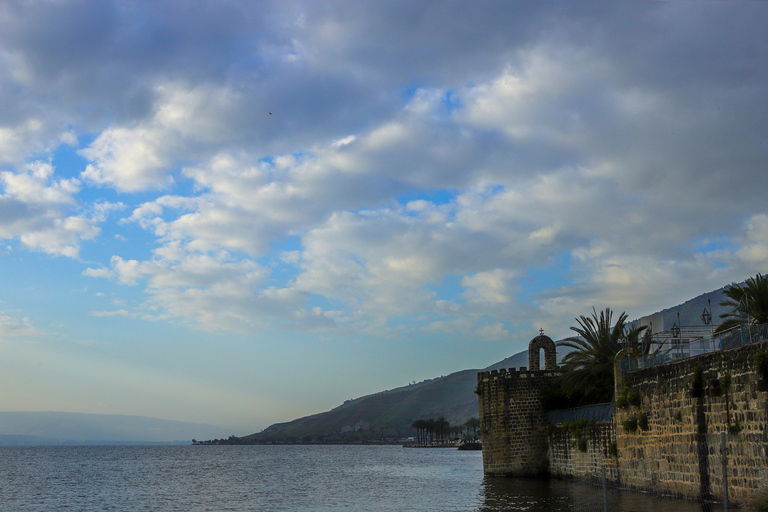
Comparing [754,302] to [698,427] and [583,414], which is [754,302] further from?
[698,427]

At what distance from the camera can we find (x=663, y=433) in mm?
23391

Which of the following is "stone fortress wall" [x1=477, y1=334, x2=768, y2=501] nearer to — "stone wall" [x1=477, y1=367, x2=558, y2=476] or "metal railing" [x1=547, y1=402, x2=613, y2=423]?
"stone wall" [x1=477, y1=367, x2=558, y2=476]

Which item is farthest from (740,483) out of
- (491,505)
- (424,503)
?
(424,503)

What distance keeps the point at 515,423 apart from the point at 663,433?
15.4 metres

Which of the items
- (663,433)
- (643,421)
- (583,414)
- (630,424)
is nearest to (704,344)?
(663,433)

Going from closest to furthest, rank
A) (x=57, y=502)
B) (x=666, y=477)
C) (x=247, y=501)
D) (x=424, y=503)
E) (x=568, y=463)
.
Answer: (x=666, y=477)
(x=424, y=503)
(x=568, y=463)
(x=247, y=501)
(x=57, y=502)

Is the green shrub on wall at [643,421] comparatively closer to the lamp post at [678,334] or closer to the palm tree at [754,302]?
the lamp post at [678,334]

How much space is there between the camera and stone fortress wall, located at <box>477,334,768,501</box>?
1834 centimetres

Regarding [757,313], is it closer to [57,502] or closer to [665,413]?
[665,413]

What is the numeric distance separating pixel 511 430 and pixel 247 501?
15666 mm

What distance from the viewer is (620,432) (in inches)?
1073

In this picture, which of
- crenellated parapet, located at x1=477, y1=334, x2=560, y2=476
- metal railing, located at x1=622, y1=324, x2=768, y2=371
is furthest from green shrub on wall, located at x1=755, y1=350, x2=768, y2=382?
crenellated parapet, located at x1=477, y1=334, x2=560, y2=476

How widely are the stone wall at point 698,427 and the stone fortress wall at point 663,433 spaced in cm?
3

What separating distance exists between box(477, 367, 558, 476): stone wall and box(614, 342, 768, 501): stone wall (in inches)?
421
